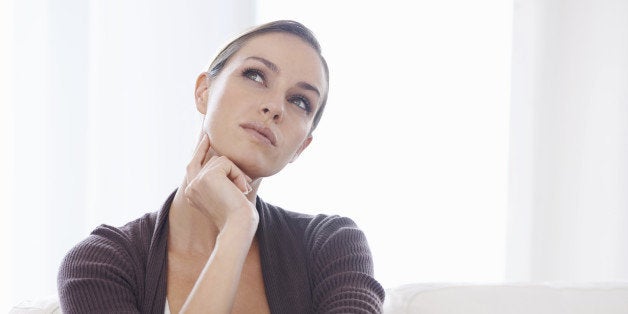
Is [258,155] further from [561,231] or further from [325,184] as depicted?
[561,231]

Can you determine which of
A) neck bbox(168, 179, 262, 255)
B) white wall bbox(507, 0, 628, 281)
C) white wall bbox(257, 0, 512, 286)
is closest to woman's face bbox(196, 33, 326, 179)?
neck bbox(168, 179, 262, 255)

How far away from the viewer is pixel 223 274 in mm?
1319

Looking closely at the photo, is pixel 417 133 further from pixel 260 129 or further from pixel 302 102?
pixel 260 129

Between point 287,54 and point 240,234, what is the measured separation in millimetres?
394

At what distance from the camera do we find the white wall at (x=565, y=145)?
2.75 m

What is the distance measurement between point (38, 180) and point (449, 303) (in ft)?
5.48

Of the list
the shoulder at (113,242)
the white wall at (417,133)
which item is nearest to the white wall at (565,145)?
the white wall at (417,133)

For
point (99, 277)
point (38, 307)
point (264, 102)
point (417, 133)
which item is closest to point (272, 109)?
point (264, 102)

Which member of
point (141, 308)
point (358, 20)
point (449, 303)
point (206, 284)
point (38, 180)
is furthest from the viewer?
point (358, 20)

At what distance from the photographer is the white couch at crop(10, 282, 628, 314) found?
154 cm

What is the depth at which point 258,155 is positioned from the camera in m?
1.48

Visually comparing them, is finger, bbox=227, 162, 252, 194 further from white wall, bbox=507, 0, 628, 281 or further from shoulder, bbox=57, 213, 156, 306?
→ white wall, bbox=507, 0, 628, 281

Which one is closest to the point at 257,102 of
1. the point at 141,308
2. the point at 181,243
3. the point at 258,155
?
the point at 258,155

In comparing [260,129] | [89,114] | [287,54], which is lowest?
[89,114]
